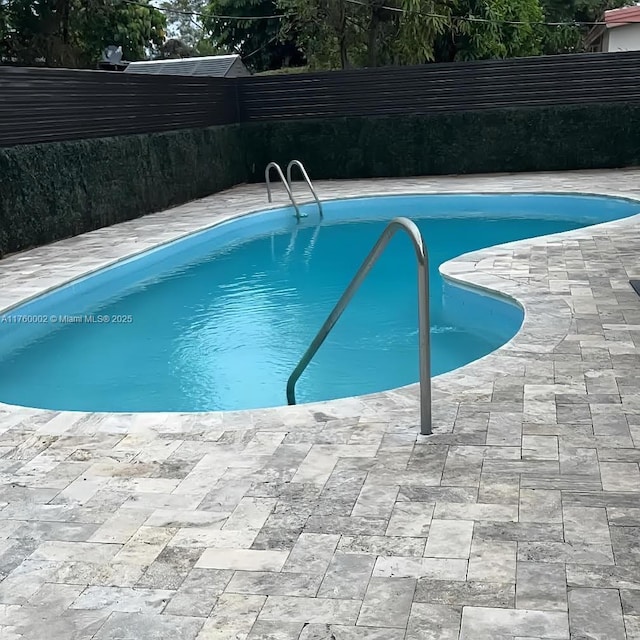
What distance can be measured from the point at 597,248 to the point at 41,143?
255 inches

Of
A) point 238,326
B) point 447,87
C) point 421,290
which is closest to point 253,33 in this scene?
point 447,87

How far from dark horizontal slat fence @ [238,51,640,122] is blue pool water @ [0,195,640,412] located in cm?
469

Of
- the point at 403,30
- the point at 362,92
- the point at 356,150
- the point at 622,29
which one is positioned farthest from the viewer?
the point at 622,29

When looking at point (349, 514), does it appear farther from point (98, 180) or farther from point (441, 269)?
point (98, 180)

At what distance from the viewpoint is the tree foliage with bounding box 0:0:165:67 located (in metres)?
24.2

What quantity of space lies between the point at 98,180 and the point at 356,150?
6497 millimetres

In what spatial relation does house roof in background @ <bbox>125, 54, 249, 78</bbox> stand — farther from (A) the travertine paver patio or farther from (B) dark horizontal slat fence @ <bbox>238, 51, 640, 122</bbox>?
(A) the travertine paver patio

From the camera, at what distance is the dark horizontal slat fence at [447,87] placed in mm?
14906

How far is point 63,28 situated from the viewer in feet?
80.5

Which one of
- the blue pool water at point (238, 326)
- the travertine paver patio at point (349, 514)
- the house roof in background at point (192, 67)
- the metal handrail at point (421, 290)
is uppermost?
the house roof in background at point (192, 67)

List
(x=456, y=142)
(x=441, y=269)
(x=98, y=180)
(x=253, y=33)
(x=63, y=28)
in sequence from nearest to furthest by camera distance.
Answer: (x=441, y=269) → (x=98, y=180) → (x=456, y=142) → (x=63, y=28) → (x=253, y=33)

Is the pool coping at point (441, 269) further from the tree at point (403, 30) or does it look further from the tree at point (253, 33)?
the tree at point (253, 33)

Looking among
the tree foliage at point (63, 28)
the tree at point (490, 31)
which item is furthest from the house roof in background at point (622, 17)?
the tree foliage at point (63, 28)

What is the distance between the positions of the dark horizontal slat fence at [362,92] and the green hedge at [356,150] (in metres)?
0.24
